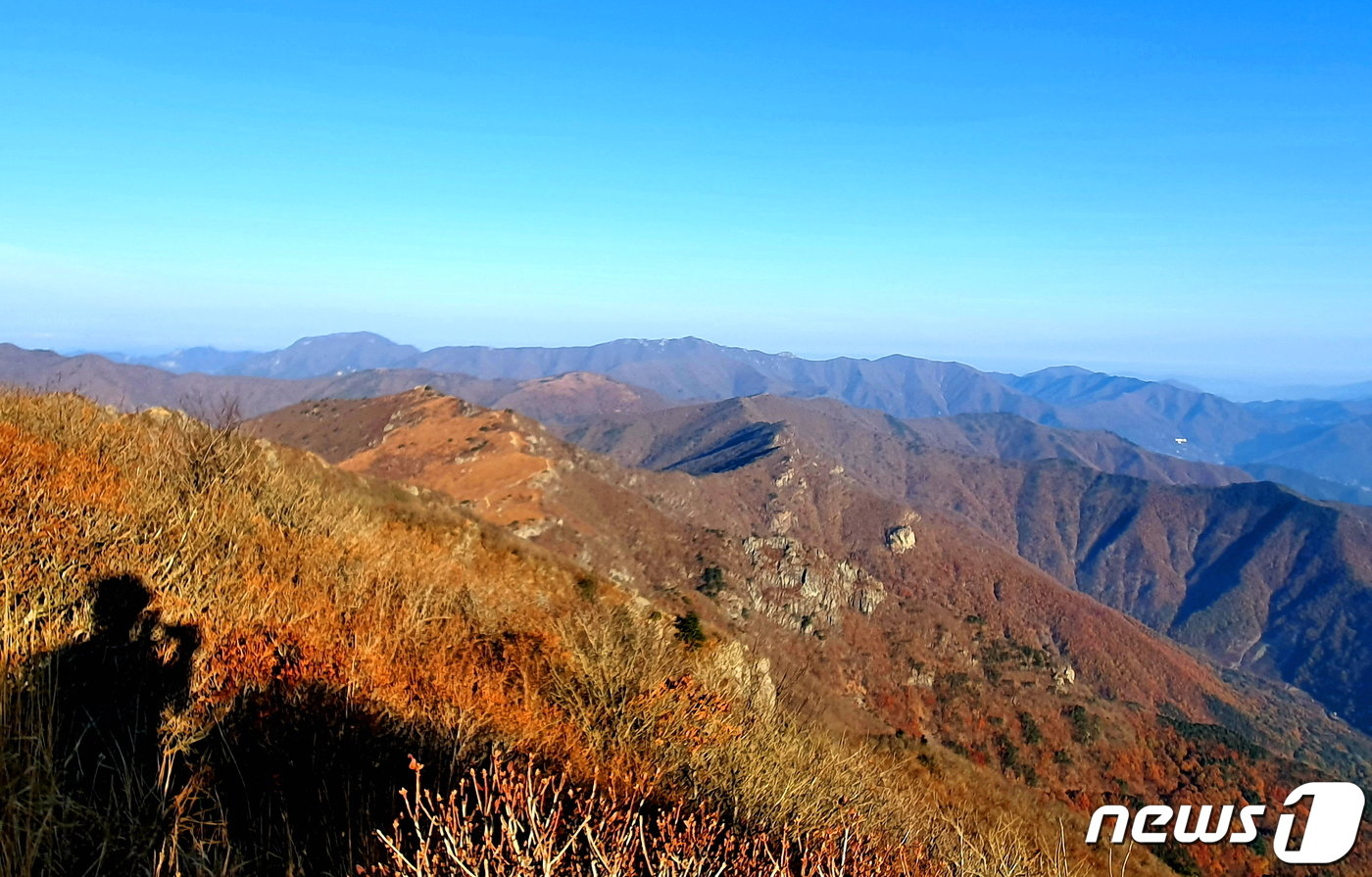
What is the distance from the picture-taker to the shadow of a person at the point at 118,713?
4.23m

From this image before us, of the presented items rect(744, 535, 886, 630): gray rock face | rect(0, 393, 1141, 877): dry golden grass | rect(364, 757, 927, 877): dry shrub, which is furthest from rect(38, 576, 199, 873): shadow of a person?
rect(744, 535, 886, 630): gray rock face

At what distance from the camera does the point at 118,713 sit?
5.65 meters

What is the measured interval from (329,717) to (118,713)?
67.5 inches

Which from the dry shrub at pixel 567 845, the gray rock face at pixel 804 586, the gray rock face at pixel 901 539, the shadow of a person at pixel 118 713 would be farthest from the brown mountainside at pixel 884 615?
the dry shrub at pixel 567 845

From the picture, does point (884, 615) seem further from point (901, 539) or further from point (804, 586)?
point (901, 539)

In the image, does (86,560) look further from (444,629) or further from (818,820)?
(818,820)

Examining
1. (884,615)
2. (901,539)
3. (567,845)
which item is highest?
(567,845)

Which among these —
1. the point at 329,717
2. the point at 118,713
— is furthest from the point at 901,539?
the point at 118,713

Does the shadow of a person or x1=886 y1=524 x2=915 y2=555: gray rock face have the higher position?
the shadow of a person

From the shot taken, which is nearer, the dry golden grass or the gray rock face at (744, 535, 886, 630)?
the dry golden grass

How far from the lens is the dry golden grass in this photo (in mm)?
4230

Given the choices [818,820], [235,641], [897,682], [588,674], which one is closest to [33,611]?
[235,641]

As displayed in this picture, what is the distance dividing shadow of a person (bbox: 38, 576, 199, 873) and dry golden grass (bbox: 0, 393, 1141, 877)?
0.03m

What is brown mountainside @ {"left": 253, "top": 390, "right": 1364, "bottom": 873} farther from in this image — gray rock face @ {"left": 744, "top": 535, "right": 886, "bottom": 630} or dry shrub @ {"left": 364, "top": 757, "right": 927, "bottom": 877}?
dry shrub @ {"left": 364, "top": 757, "right": 927, "bottom": 877}
